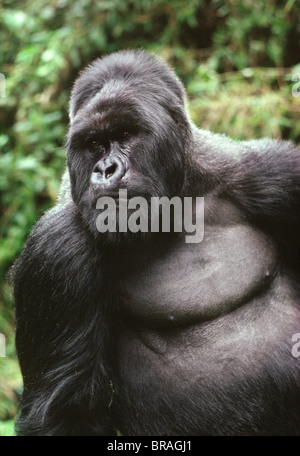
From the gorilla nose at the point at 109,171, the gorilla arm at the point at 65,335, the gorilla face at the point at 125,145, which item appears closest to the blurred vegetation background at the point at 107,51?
the gorilla arm at the point at 65,335

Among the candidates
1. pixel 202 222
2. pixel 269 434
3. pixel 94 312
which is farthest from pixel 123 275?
pixel 269 434

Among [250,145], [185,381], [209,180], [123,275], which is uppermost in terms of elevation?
[250,145]

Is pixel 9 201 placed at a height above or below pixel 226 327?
above

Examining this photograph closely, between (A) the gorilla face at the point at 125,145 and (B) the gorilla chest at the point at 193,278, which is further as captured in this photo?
(B) the gorilla chest at the point at 193,278

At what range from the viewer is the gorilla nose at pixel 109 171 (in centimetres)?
242

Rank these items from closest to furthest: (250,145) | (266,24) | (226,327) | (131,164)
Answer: (131,164)
(226,327)
(250,145)
(266,24)

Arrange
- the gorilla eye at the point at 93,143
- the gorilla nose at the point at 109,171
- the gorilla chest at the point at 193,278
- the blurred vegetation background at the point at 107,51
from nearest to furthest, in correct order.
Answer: the gorilla nose at the point at 109,171
the gorilla eye at the point at 93,143
the gorilla chest at the point at 193,278
the blurred vegetation background at the point at 107,51

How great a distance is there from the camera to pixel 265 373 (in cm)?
264

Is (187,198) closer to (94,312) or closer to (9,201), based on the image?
(94,312)

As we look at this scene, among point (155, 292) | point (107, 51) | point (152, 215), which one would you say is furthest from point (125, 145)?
point (107, 51)

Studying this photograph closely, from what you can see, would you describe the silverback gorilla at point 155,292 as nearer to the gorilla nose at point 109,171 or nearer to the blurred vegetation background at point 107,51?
the gorilla nose at point 109,171

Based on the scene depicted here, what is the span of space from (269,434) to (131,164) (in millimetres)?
1245

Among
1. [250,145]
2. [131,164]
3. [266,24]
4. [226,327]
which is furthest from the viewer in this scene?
[266,24]

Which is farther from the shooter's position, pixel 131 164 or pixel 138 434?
pixel 138 434
